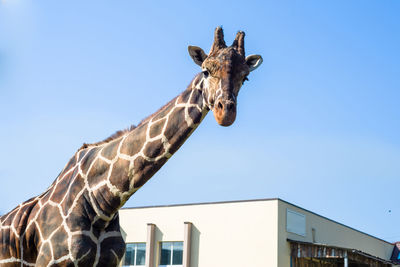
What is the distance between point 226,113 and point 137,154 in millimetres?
1480

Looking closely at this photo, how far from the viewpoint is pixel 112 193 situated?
662cm

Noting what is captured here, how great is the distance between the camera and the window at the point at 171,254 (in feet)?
112

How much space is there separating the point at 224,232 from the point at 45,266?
2727 centimetres

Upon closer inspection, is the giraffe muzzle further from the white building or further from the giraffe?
the white building

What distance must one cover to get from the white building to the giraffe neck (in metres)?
25.8

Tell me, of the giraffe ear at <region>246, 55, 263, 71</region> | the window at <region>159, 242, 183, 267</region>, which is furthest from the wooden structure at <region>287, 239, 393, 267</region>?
the giraffe ear at <region>246, 55, 263, 71</region>

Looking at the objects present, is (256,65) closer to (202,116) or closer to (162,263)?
(202,116)

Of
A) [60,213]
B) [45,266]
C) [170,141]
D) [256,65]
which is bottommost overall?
[45,266]

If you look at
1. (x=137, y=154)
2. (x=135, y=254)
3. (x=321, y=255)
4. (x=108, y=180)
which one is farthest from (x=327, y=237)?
(x=137, y=154)

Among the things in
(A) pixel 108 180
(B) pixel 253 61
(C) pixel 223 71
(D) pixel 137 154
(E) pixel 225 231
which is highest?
(E) pixel 225 231

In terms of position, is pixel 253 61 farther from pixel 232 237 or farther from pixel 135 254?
pixel 135 254

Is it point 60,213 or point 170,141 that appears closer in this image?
point 170,141

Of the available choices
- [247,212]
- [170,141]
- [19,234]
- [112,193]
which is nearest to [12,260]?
[19,234]

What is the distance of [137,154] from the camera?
258 inches
